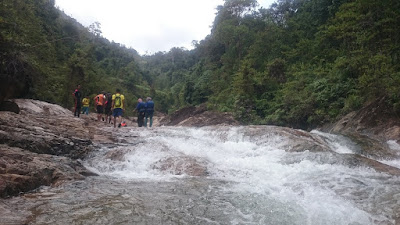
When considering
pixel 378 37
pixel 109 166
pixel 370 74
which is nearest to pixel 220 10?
pixel 378 37

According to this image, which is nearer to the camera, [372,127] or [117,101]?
[117,101]

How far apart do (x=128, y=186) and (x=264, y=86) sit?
22.0m

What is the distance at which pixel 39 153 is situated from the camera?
6527mm

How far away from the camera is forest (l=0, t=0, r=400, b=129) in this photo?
47.5 ft

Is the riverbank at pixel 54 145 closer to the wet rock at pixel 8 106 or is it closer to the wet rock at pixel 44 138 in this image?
the wet rock at pixel 44 138

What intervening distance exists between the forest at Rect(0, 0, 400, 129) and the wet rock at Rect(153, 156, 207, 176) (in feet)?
21.9

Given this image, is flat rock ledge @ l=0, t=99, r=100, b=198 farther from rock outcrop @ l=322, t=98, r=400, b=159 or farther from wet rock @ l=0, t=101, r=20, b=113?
rock outcrop @ l=322, t=98, r=400, b=159

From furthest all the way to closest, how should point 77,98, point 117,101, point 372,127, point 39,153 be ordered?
point 77,98, point 372,127, point 117,101, point 39,153

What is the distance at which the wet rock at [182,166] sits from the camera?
641 centimetres

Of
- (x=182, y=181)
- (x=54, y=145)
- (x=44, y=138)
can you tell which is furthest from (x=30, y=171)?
(x=182, y=181)

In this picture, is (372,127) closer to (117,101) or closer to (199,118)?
(117,101)

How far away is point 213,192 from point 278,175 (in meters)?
1.86

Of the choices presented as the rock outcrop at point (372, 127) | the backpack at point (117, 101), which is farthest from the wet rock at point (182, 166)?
the rock outcrop at point (372, 127)

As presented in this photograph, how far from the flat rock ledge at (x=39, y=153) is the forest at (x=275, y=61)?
3149 mm
